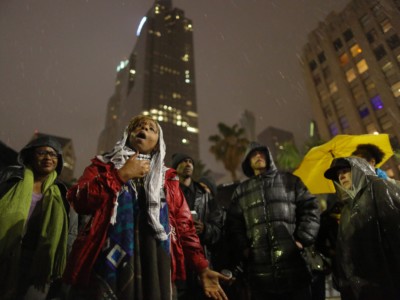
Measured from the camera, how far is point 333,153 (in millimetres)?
5172

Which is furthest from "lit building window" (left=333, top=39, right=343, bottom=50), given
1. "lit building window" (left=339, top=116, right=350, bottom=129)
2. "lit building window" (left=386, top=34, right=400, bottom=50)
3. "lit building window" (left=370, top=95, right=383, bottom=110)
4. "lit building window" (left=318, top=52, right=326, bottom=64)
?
"lit building window" (left=339, top=116, right=350, bottom=129)

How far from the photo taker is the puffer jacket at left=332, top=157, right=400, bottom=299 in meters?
2.55

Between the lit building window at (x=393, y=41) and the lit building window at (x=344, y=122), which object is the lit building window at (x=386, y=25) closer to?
the lit building window at (x=393, y=41)

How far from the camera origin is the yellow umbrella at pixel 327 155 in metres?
5.00

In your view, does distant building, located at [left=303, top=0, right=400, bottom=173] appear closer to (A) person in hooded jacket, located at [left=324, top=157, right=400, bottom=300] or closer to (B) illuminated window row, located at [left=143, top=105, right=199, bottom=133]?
(A) person in hooded jacket, located at [left=324, top=157, right=400, bottom=300]

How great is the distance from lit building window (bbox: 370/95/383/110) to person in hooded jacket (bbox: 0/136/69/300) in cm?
4370

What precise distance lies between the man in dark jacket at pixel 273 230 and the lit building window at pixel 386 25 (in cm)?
4466

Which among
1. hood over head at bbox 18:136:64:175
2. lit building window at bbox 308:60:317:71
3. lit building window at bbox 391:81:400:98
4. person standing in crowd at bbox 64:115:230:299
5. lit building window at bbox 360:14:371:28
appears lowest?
person standing in crowd at bbox 64:115:230:299

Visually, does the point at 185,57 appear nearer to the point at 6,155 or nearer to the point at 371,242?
the point at 6,155

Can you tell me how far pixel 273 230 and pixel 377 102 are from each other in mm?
43022

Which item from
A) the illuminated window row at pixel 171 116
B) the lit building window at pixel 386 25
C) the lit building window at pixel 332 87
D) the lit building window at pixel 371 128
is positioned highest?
the illuminated window row at pixel 171 116

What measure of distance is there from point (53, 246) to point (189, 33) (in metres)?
133

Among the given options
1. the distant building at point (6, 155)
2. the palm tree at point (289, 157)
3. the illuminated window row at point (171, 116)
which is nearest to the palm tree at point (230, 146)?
the palm tree at point (289, 157)

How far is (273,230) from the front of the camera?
3.33m
